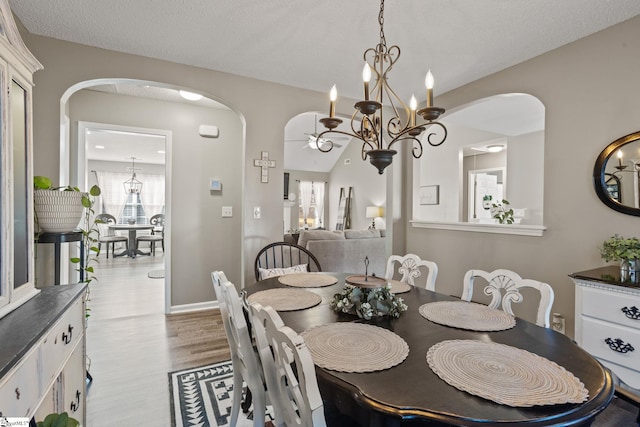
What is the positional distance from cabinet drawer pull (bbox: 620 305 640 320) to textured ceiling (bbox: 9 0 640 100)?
1.85m

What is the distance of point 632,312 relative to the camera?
174 cm

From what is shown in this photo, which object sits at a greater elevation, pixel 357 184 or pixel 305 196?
pixel 357 184

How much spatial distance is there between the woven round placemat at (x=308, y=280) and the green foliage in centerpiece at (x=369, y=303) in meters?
0.52

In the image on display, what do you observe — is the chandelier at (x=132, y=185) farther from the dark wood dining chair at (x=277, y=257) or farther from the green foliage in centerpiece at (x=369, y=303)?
the green foliage in centerpiece at (x=369, y=303)

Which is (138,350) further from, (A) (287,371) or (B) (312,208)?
(B) (312,208)

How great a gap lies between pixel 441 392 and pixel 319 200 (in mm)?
8980

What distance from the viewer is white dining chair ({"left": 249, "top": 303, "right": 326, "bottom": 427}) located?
0.84 m

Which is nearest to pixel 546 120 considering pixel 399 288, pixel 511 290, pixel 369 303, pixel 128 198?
pixel 511 290

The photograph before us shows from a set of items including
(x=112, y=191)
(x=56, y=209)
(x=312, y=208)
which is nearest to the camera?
(x=56, y=209)

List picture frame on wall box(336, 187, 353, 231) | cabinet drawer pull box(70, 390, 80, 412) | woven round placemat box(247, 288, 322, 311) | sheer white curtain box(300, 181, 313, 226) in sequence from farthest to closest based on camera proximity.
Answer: sheer white curtain box(300, 181, 313, 226) < picture frame on wall box(336, 187, 353, 231) < woven round placemat box(247, 288, 322, 311) < cabinet drawer pull box(70, 390, 80, 412)

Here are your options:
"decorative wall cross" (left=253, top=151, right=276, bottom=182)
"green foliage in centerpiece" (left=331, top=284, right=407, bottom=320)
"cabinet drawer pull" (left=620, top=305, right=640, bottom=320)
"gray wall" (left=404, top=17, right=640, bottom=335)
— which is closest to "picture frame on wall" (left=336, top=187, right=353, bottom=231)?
"decorative wall cross" (left=253, top=151, right=276, bottom=182)

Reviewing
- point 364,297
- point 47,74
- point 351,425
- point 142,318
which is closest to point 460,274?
point 364,297

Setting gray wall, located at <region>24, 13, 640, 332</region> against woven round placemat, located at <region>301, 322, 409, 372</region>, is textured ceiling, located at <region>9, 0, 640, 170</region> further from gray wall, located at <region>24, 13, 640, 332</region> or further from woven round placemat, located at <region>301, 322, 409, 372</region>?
woven round placemat, located at <region>301, 322, 409, 372</region>

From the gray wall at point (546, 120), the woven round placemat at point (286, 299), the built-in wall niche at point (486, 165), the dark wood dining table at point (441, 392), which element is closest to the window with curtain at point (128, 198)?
the gray wall at point (546, 120)
